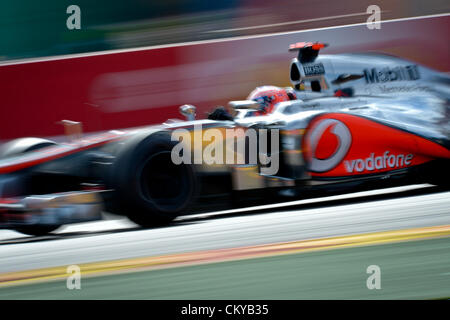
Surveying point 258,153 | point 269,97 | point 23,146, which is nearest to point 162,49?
point 269,97

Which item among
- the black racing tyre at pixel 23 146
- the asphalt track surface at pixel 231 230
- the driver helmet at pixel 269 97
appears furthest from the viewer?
the driver helmet at pixel 269 97

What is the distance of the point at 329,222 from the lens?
3.82 metres

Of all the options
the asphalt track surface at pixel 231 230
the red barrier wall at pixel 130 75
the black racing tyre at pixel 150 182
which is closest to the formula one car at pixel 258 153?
the black racing tyre at pixel 150 182

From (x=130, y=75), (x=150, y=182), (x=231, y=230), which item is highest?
(x=130, y=75)

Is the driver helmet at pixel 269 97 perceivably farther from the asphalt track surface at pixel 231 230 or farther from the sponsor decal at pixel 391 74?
the asphalt track surface at pixel 231 230

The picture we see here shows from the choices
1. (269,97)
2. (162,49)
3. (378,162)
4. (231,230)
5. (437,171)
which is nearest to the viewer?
(231,230)

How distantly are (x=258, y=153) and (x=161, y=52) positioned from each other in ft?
9.12

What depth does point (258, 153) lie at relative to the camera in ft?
14.5

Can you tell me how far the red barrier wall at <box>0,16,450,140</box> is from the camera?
22.5 feet

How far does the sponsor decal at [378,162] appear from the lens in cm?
454

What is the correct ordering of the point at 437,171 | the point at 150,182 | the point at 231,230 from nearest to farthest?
the point at 231,230, the point at 150,182, the point at 437,171

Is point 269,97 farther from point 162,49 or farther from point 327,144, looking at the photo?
point 162,49

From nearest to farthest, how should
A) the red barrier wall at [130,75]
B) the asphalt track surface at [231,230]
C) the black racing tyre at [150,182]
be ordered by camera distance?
the asphalt track surface at [231,230] → the black racing tyre at [150,182] → the red barrier wall at [130,75]
